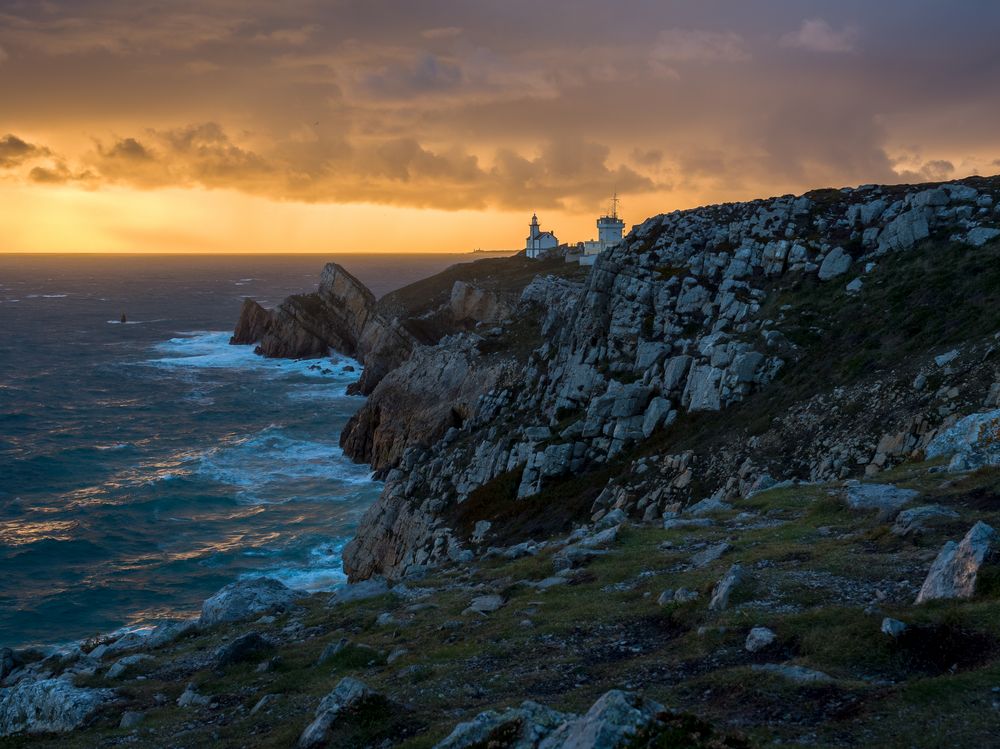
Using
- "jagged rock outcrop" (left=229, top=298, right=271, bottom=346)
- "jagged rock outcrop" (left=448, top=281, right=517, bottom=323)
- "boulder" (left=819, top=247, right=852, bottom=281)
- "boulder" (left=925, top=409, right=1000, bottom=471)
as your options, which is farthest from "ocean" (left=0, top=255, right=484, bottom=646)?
"boulder" (left=925, top=409, right=1000, bottom=471)

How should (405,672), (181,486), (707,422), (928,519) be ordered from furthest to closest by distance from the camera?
(181,486) → (707,422) → (928,519) → (405,672)

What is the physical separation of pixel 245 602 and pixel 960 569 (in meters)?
19.2

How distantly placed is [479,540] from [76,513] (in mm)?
34430

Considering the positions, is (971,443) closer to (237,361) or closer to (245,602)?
(245,602)

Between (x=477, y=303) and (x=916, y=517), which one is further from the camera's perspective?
(x=477, y=303)

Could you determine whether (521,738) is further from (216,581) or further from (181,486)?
(181,486)

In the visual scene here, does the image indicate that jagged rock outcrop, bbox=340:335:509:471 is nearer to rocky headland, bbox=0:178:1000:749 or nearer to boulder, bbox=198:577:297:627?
rocky headland, bbox=0:178:1000:749

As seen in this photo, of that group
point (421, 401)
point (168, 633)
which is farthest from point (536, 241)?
point (168, 633)

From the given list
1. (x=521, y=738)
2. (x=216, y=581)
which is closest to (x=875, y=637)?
(x=521, y=738)

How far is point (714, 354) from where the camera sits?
3791 cm

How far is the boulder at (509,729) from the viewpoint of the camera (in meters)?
8.89

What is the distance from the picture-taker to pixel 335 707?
472 inches

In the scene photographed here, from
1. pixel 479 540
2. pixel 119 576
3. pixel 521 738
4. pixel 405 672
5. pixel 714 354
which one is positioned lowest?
pixel 119 576

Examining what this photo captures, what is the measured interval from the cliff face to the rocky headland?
0.15 meters
